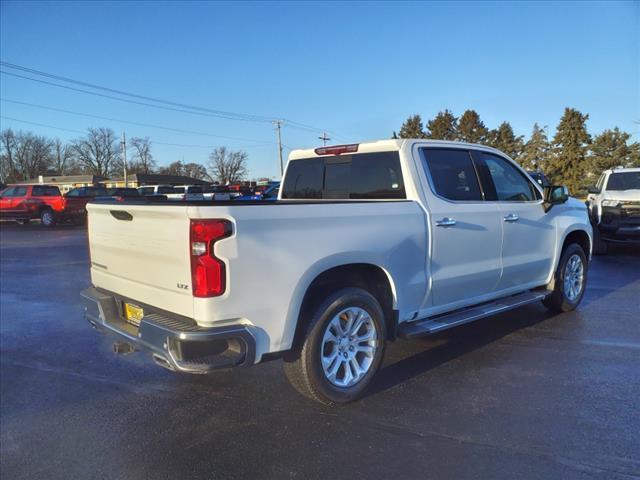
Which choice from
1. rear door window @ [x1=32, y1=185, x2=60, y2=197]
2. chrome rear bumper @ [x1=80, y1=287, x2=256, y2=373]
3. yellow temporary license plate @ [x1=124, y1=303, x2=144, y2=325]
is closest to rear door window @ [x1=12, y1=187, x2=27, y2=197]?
rear door window @ [x1=32, y1=185, x2=60, y2=197]

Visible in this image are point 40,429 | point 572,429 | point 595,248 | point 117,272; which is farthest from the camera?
point 595,248

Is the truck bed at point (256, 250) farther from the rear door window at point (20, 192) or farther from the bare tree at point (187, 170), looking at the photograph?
the bare tree at point (187, 170)

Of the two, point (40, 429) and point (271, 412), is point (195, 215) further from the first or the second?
point (40, 429)

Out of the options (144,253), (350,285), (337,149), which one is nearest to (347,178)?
(337,149)

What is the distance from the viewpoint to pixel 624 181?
1156cm

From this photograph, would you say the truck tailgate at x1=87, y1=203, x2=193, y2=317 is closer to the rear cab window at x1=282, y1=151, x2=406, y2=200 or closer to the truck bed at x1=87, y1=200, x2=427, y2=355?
the truck bed at x1=87, y1=200, x2=427, y2=355

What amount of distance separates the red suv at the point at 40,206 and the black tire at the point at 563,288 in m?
20.0

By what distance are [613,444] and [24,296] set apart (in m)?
7.90

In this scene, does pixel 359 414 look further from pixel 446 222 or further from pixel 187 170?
pixel 187 170

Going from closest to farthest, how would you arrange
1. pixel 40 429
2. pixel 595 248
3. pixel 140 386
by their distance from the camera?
pixel 40 429 → pixel 140 386 → pixel 595 248

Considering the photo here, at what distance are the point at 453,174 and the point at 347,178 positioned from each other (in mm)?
995

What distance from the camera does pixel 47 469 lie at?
9.65 feet

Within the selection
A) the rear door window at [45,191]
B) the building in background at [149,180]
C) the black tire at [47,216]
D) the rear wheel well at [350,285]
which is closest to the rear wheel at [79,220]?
the black tire at [47,216]

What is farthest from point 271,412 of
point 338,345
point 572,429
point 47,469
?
point 572,429
